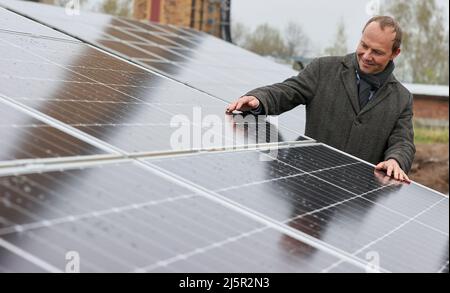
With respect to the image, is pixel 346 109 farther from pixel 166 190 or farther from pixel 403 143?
pixel 166 190

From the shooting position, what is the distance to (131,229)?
2572 mm

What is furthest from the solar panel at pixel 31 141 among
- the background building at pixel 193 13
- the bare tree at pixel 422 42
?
the bare tree at pixel 422 42

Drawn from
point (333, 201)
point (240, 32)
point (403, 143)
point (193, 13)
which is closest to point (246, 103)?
point (403, 143)

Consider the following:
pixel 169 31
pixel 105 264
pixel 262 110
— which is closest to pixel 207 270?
pixel 105 264

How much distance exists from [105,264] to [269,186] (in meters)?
1.76

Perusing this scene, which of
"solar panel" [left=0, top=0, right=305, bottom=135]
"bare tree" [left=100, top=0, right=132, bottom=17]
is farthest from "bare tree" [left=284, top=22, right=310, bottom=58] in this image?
"solar panel" [left=0, top=0, right=305, bottom=135]

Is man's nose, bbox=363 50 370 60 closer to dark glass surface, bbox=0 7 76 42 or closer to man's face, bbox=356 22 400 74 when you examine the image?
man's face, bbox=356 22 400 74

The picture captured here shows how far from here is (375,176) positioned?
5078 millimetres

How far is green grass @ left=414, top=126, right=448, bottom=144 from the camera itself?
29.7 m

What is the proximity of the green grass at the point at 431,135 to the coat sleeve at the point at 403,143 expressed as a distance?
24.7 meters

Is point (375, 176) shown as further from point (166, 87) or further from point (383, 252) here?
point (166, 87)

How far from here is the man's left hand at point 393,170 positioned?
5.18 metres

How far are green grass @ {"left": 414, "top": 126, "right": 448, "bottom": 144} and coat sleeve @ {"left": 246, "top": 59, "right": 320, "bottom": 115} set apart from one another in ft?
81.4

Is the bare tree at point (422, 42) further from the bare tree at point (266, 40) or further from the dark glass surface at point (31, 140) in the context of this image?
the dark glass surface at point (31, 140)
